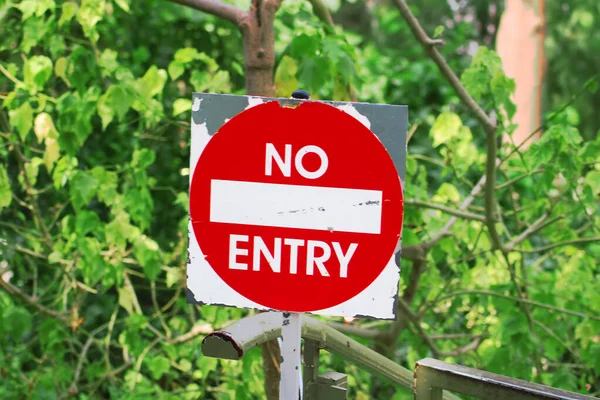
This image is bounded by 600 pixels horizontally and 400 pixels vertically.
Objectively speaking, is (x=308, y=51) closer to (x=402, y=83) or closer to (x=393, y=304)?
(x=393, y=304)

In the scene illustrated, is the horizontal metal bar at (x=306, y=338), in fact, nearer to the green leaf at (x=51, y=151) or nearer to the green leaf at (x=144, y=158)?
the green leaf at (x=144, y=158)

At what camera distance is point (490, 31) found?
1451 cm

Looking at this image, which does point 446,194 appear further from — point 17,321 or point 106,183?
point 17,321

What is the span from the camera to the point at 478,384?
1.70 metres

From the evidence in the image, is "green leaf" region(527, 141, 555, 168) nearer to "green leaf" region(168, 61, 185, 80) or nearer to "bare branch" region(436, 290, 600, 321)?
"bare branch" region(436, 290, 600, 321)

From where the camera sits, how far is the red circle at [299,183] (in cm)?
179

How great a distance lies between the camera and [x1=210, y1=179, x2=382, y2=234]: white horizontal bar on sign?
1784 mm

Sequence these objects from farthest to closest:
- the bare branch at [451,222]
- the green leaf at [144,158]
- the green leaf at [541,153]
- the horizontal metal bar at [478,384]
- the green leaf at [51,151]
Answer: the bare branch at [451,222], the green leaf at [144,158], the green leaf at [51,151], the green leaf at [541,153], the horizontal metal bar at [478,384]

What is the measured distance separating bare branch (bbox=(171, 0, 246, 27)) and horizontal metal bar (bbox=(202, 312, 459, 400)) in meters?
1.18

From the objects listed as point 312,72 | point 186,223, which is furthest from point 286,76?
point 186,223

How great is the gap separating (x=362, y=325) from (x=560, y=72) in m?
8.54

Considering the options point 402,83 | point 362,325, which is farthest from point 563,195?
point 402,83

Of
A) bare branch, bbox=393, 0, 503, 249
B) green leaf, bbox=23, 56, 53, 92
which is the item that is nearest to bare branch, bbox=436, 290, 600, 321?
bare branch, bbox=393, 0, 503, 249

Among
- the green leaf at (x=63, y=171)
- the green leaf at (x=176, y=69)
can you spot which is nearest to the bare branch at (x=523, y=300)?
the green leaf at (x=176, y=69)
